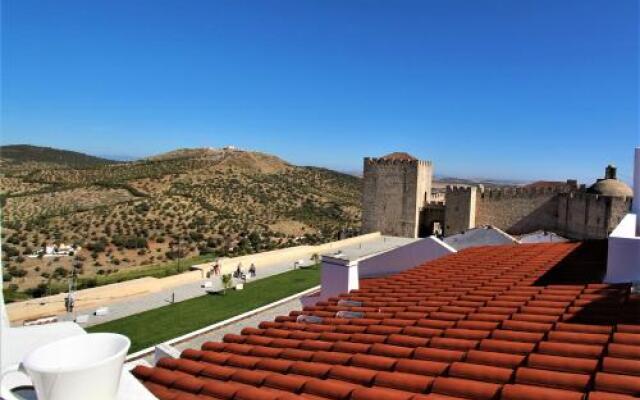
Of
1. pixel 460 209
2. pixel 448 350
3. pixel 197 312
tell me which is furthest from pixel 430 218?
pixel 448 350

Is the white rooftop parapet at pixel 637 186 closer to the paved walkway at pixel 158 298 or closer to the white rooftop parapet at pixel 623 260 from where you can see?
the white rooftop parapet at pixel 623 260

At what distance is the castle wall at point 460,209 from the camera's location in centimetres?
3219

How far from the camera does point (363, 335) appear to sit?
178 inches

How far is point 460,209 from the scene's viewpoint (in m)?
32.5

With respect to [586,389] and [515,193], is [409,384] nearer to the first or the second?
[586,389]

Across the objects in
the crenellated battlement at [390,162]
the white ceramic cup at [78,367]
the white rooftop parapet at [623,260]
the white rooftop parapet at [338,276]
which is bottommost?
the white rooftop parapet at [338,276]

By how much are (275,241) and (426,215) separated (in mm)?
13780

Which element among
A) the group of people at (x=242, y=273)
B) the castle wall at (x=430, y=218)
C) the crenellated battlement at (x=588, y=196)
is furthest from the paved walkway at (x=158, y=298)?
the crenellated battlement at (x=588, y=196)

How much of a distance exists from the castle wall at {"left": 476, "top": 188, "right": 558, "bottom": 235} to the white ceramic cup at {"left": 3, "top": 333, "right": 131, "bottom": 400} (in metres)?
31.6

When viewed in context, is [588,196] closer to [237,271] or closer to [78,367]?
[237,271]

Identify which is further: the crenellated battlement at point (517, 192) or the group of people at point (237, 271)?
the crenellated battlement at point (517, 192)

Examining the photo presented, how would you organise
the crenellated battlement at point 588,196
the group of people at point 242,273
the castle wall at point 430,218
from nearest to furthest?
the group of people at point 242,273 → the crenellated battlement at point 588,196 → the castle wall at point 430,218

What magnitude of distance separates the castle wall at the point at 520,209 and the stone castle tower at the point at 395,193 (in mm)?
4336

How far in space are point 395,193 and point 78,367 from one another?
33677mm
